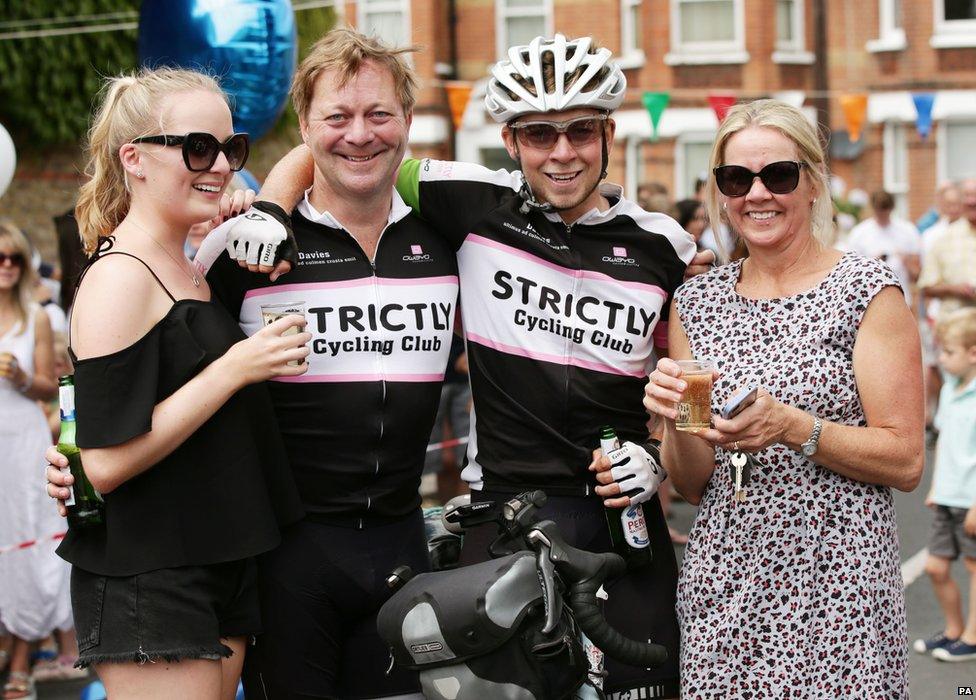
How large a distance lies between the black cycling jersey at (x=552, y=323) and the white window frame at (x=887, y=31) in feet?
80.4

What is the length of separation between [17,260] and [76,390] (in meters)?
4.47

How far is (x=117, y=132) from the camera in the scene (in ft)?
11.1

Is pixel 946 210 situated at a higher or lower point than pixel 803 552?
higher

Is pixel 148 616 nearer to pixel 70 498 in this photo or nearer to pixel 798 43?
pixel 70 498

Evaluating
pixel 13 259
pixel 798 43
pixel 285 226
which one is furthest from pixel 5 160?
pixel 798 43

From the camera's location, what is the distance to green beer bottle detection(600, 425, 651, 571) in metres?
3.77

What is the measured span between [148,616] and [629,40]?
26.2 meters

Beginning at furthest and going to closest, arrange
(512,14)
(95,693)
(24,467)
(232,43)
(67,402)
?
(512,14) → (232,43) → (24,467) → (95,693) → (67,402)

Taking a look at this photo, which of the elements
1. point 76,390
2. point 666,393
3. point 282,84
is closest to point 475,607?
point 666,393

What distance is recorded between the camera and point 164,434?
3.16m

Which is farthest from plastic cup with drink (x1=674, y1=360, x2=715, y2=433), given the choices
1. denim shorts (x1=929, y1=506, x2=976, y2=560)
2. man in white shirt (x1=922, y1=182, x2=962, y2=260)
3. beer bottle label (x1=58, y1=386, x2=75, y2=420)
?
man in white shirt (x1=922, y1=182, x2=962, y2=260)

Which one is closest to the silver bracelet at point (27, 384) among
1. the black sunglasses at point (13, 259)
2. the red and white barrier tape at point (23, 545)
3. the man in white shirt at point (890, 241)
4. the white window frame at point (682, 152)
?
the black sunglasses at point (13, 259)

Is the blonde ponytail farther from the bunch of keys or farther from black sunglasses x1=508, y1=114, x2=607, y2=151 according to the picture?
the bunch of keys

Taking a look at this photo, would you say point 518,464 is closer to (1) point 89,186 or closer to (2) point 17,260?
(1) point 89,186
